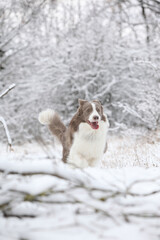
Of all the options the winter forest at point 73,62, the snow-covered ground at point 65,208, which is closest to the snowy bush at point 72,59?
the winter forest at point 73,62

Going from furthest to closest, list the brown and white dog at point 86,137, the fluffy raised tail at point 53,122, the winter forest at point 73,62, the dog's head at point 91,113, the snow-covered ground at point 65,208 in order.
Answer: the winter forest at point 73,62
the fluffy raised tail at point 53,122
the brown and white dog at point 86,137
the dog's head at point 91,113
the snow-covered ground at point 65,208

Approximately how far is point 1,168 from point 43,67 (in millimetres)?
10745

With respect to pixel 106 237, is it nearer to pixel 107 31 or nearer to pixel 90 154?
pixel 90 154

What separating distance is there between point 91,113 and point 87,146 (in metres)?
0.57

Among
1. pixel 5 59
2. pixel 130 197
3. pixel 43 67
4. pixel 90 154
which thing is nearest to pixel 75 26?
pixel 43 67

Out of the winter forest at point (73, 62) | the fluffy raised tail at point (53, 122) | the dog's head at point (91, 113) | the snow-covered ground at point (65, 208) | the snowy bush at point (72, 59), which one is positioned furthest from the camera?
the snowy bush at point (72, 59)

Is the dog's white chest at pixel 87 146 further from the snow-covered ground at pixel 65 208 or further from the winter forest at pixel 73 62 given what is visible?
the winter forest at pixel 73 62

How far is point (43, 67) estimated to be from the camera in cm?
1241

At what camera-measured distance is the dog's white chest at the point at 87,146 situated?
186 inches

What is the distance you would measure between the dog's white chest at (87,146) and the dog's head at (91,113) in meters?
0.14

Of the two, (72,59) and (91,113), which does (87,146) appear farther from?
(72,59)

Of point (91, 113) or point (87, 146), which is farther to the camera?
point (87, 146)

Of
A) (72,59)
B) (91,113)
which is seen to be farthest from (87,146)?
(72,59)

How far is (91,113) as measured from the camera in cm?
450
